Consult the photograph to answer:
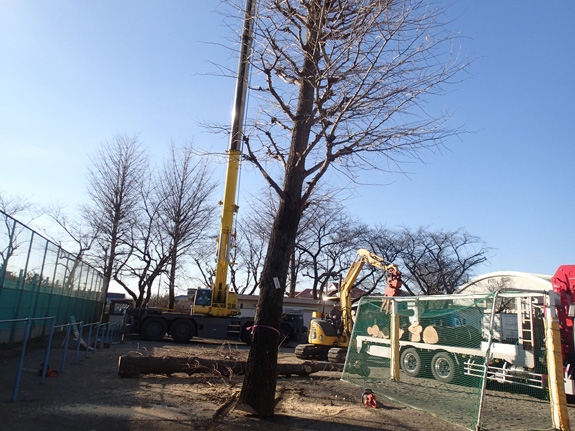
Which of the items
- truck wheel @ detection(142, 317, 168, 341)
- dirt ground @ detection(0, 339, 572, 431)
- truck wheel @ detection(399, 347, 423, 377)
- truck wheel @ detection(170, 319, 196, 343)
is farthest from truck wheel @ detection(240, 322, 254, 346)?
dirt ground @ detection(0, 339, 572, 431)

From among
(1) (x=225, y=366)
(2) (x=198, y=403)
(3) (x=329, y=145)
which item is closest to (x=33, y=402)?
(2) (x=198, y=403)

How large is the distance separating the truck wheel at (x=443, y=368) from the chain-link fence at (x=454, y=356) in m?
0.02

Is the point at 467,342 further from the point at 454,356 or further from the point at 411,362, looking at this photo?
the point at 411,362

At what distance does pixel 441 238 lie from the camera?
41375mm

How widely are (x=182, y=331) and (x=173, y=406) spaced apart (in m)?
14.0

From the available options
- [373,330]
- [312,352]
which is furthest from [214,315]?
[373,330]

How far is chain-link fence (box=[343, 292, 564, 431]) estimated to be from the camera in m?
8.05

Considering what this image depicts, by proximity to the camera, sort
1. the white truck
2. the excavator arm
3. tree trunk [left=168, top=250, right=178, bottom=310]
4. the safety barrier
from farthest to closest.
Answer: tree trunk [left=168, top=250, right=178, bottom=310] < the excavator arm < the white truck < the safety barrier

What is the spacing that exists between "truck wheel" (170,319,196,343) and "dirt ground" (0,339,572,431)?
35.1 ft

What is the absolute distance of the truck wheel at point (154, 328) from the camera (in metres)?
20.2

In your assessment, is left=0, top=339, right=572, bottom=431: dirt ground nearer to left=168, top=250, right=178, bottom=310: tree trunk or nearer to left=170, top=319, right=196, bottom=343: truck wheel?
left=170, top=319, right=196, bottom=343: truck wheel

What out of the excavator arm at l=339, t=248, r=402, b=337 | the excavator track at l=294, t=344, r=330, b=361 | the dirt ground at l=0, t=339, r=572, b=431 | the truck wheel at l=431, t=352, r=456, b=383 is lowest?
the dirt ground at l=0, t=339, r=572, b=431

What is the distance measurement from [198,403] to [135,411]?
3.34ft

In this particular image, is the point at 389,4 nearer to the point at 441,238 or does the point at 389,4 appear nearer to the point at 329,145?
the point at 329,145
